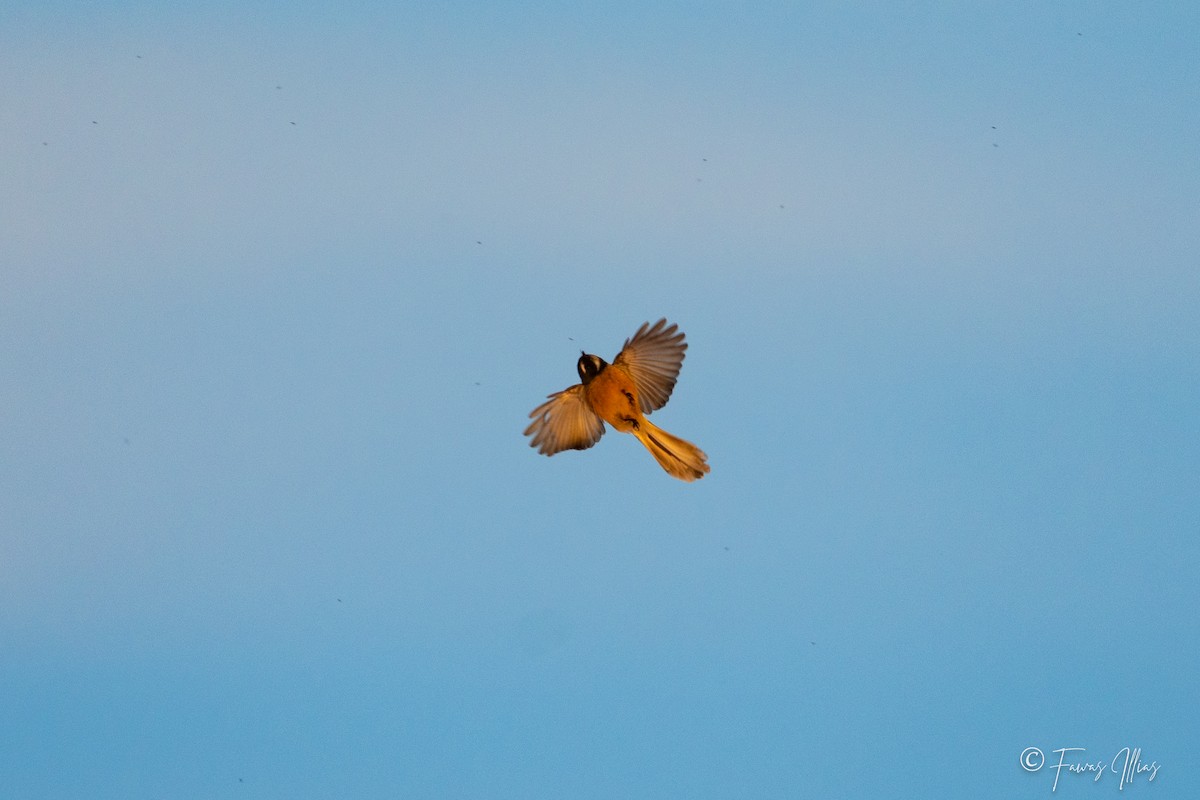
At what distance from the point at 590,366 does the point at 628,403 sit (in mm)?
565

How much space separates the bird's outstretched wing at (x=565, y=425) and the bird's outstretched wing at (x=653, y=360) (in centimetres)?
57

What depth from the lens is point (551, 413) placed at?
671 inches

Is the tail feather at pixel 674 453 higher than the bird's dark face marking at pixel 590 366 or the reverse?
the reverse

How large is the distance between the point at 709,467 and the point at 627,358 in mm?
1495

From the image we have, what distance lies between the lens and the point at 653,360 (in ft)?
55.2

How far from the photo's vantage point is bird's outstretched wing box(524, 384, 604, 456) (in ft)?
55.6

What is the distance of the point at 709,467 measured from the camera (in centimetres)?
1623

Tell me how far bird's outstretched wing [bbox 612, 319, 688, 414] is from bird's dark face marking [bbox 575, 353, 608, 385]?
1.13 feet

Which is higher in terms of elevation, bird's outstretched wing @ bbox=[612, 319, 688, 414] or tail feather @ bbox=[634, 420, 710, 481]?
bird's outstretched wing @ bbox=[612, 319, 688, 414]

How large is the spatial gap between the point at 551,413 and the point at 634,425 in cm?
107

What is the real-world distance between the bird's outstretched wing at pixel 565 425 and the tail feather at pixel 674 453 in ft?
2.58

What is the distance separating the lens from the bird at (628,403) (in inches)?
642

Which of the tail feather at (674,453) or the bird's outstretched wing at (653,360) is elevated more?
the bird's outstretched wing at (653,360)

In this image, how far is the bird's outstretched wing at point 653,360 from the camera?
1664 cm
